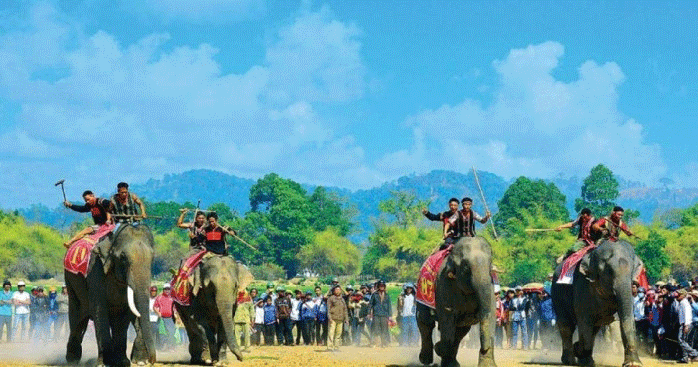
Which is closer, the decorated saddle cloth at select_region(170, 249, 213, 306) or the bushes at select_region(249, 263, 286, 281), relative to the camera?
the decorated saddle cloth at select_region(170, 249, 213, 306)

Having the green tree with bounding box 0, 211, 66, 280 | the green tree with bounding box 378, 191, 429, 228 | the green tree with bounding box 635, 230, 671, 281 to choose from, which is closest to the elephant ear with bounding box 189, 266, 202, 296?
the green tree with bounding box 635, 230, 671, 281

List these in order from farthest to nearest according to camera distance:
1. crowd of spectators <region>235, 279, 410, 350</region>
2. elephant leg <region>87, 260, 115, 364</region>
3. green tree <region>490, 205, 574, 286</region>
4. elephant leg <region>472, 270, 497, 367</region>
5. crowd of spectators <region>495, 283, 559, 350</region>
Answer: green tree <region>490, 205, 574, 286</region> → crowd of spectators <region>235, 279, 410, 350</region> → crowd of spectators <region>495, 283, 559, 350</region> → elephant leg <region>87, 260, 115, 364</region> → elephant leg <region>472, 270, 497, 367</region>

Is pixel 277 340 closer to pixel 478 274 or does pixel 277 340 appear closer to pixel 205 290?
pixel 205 290

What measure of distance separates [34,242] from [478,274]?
121m

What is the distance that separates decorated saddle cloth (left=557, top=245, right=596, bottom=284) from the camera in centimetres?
2459

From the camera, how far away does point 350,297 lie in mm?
39031

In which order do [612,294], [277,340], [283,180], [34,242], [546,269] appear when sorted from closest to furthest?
[612,294]
[277,340]
[546,269]
[34,242]
[283,180]

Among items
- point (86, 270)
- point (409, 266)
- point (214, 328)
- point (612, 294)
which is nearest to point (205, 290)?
point (214, 328)

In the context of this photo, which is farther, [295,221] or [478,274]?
[295,221]

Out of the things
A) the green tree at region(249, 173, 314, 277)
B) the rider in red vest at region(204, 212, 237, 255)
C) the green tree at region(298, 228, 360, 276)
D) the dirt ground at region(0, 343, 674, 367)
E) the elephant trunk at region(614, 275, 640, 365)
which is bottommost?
the dirt ground at region(0, 343, 674, 367)

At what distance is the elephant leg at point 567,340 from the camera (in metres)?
25.9

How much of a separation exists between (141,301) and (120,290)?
3.25 ft

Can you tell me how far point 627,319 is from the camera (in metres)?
22.2

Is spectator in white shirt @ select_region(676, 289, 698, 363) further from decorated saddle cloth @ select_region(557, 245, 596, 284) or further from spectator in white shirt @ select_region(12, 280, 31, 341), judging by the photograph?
spectator in white shirt @ select_region(12, 280, 31, 341)
